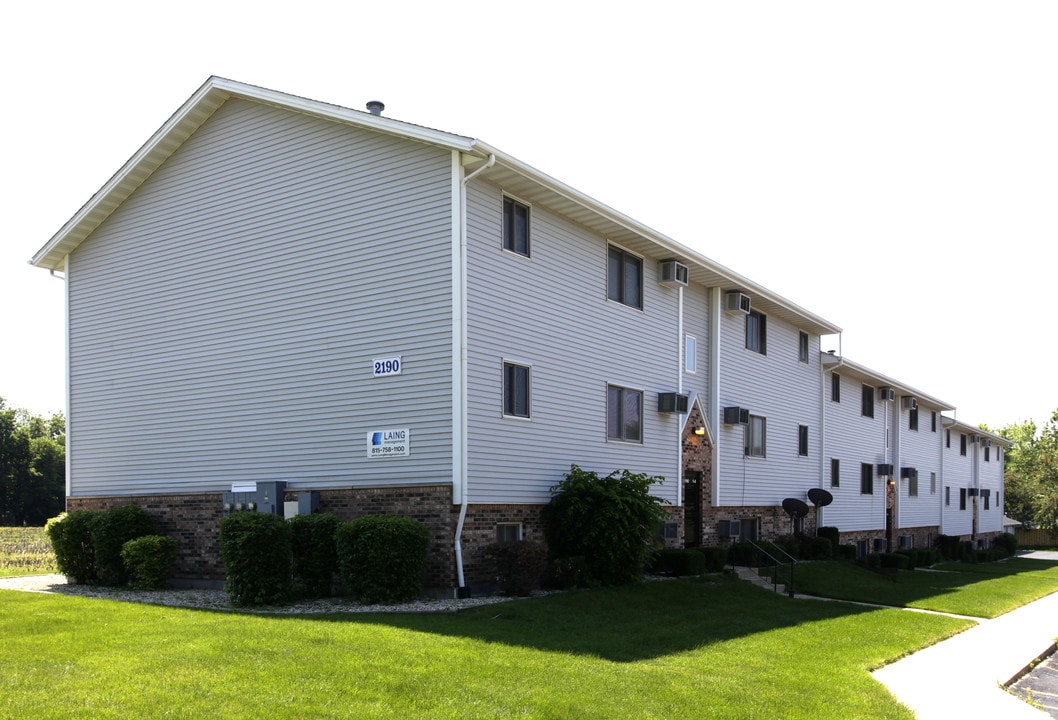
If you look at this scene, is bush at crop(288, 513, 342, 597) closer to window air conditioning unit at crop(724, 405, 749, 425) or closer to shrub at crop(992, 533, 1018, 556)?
window air conditioning unit at crop(724, 405, 749, 425)

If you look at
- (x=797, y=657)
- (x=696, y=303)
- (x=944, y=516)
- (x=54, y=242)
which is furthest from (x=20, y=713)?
(x=944, y=516)

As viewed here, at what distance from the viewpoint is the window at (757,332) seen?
26156 mm

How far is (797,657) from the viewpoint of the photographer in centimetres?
1184

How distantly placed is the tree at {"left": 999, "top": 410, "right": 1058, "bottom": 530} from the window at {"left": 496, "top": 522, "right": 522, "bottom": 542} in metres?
55.3

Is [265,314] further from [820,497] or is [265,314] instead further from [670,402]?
[820,497]

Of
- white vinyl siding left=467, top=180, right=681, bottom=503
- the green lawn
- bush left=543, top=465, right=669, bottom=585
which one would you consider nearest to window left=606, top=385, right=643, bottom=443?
white vinyl siding left=467, top=180, right=681, bottom=503

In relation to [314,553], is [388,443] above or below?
above

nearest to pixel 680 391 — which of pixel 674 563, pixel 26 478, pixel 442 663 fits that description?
pixel 674 563

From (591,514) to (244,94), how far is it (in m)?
10.3

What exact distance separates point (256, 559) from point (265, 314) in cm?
546

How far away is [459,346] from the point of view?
15633mm

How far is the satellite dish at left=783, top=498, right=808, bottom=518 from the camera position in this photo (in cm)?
2692

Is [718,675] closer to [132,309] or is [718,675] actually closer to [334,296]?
[334,296]

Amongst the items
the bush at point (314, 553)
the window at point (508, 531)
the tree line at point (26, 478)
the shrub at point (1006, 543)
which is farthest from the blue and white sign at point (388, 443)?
the tree line at point (26, 478)
